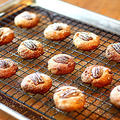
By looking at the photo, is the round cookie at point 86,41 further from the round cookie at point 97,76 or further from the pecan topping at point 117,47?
the round cookie at point 97,76

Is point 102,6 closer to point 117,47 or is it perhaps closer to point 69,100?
point 117,47

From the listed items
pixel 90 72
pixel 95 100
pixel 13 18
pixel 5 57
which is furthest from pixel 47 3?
pixel 95 100

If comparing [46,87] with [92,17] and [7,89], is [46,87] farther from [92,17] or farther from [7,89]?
[92,17]

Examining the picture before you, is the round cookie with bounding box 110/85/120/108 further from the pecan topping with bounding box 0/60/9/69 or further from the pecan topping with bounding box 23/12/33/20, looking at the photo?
the pecan topping with bounding box 23/12/33/20

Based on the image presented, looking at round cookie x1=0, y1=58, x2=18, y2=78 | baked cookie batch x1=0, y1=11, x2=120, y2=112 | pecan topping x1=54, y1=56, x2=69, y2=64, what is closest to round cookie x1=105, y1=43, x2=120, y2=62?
baked cookie batch x1=0, y1=11, x2=120, y2=112

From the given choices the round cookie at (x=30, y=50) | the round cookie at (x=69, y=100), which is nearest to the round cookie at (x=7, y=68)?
the round cookie at (x=30, y=50)

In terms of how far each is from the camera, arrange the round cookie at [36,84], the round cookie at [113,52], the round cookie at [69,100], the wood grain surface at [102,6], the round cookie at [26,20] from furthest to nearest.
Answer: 1. the wood grain surface at [102,6]
2. the round cookie at [26,20]
3. the round cookie at [113,52]
4. the round cookie at [36,84]
5. the round cookie at [69,100]

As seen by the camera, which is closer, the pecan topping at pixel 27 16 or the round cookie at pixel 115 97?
the round cookie at pixel 115 97

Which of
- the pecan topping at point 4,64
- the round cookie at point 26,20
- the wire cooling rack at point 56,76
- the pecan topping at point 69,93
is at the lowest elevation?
the wire cooling rack at point 56,76
